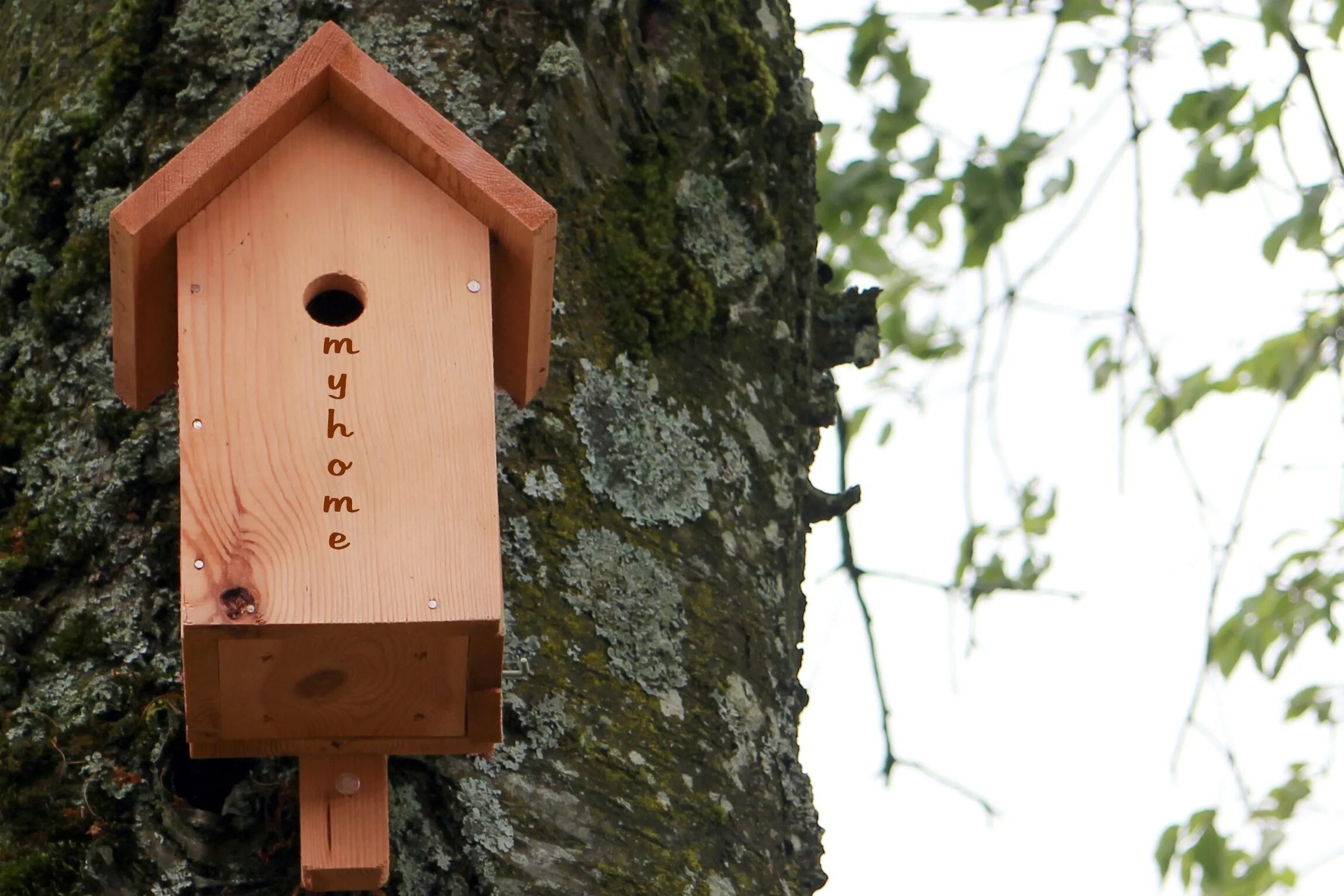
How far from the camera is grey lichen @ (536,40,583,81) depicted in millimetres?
1713

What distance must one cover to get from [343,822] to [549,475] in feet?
1.43

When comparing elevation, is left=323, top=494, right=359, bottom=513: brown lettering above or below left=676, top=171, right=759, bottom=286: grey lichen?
below

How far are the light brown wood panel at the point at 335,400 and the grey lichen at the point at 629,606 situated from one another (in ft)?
1.08

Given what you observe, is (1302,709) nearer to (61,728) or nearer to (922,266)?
(922,266)

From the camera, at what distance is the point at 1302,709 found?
338 centimetres

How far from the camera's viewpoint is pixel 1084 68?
2.94m

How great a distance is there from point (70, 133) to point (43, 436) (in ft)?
1.18

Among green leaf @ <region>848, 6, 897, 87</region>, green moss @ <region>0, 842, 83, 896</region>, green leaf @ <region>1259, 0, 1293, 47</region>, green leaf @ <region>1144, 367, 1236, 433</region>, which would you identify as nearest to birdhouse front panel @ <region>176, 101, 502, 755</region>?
green moss @ <region>0, 842, 83, 896</region>

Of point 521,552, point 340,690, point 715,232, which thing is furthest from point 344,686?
point 715,232

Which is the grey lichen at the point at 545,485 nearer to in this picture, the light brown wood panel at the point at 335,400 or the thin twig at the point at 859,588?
the light brown wood panel at the point at 335,400

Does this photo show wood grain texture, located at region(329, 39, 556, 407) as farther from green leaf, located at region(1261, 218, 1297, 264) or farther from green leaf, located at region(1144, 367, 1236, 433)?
green leaf, located at region(1144, 367, 1236, 433)

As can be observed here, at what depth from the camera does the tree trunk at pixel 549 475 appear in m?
1.40

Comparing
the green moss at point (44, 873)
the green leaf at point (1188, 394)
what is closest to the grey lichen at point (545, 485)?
the green moss at point (44, 873)

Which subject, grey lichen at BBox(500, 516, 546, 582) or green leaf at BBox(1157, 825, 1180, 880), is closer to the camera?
grey lichen at BBox(500, 516, 546, 582)
